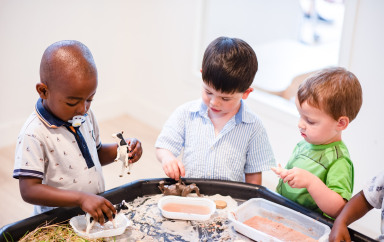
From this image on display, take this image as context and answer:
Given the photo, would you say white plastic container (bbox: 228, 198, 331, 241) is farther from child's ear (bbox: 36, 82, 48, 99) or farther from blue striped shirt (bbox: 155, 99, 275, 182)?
child's ear (bbox: 36, 82, 48, 99)

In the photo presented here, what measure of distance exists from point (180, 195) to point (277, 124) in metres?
1.49

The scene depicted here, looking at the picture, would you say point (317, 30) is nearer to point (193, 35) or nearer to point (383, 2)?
point (193, 35)

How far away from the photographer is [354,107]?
1606mm

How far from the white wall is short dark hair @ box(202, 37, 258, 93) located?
→ 3.70 feet

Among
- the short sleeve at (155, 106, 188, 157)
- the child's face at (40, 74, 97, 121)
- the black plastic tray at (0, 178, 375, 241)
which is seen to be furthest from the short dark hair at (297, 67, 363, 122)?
the child's face at (40, 74, 97, 121)

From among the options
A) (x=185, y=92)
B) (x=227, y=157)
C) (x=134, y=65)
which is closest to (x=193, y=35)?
(x=185, y=92)

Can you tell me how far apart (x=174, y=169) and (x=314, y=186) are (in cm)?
48

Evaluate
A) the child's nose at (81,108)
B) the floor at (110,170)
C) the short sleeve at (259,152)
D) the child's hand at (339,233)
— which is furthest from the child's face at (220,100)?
the floor at (110,170)

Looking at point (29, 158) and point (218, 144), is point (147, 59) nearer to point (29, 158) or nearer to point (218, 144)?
point (218, 144)

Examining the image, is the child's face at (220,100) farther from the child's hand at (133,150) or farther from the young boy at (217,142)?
the child's hand at (133,150)

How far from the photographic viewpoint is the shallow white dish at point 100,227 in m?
1.44

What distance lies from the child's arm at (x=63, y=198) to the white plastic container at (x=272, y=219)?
1.33 ft

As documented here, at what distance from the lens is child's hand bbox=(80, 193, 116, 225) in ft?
4.59

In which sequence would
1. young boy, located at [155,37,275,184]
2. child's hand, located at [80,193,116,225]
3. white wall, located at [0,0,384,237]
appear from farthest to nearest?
white wall, located at [0,0,384,237]
young boy, located at [155,37,275,184]
child's hand, located at [80,193,116,225]
